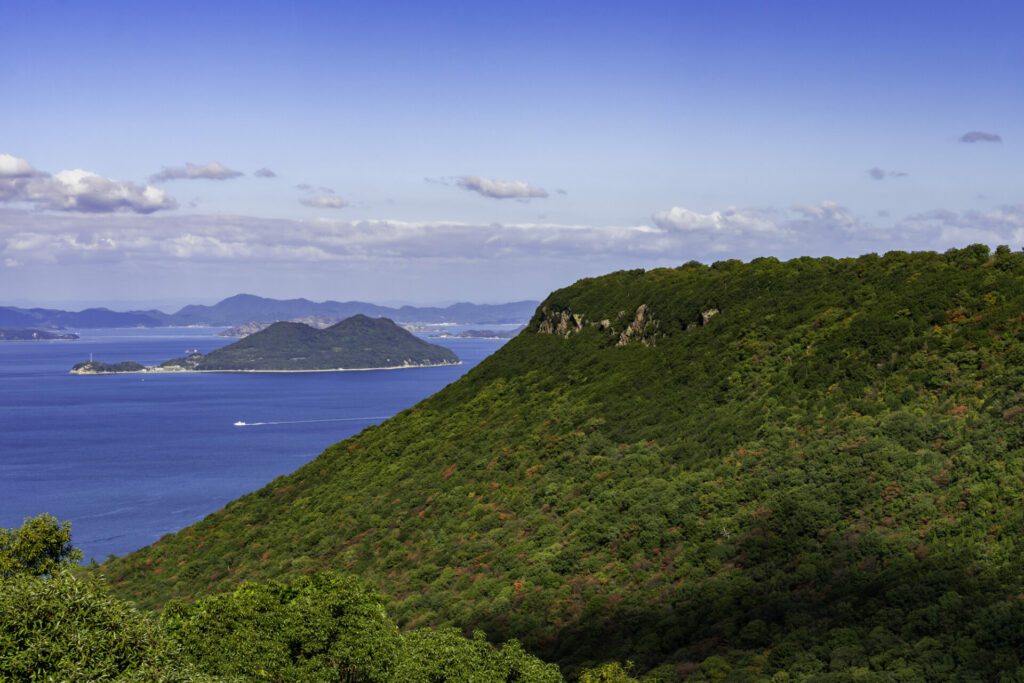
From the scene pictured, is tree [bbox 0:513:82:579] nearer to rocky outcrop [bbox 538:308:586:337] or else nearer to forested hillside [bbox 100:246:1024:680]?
forested hillside [bbox 100:246:1024:680]

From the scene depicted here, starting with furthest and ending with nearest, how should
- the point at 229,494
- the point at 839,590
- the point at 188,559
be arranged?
1. the point at 229,494
2. the point at 188,559
3. the point at 839,590

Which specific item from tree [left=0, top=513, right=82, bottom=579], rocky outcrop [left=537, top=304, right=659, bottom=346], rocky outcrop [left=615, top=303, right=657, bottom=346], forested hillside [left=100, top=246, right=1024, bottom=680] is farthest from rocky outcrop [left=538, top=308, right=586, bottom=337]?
tree [left=0, top=513, right=82, bottom=579]

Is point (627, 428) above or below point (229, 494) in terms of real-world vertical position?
above

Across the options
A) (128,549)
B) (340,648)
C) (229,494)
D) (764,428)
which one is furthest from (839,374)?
(229,494)

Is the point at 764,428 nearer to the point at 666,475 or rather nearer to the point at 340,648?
the point at 666,475

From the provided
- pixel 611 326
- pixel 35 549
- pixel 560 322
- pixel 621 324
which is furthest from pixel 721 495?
pixel 560 322

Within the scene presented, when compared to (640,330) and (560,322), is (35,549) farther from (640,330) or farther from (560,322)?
(560,322)

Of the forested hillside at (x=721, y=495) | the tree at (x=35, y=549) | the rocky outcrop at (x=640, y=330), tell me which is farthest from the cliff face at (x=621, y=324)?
the tree at (x=35, y=549)
